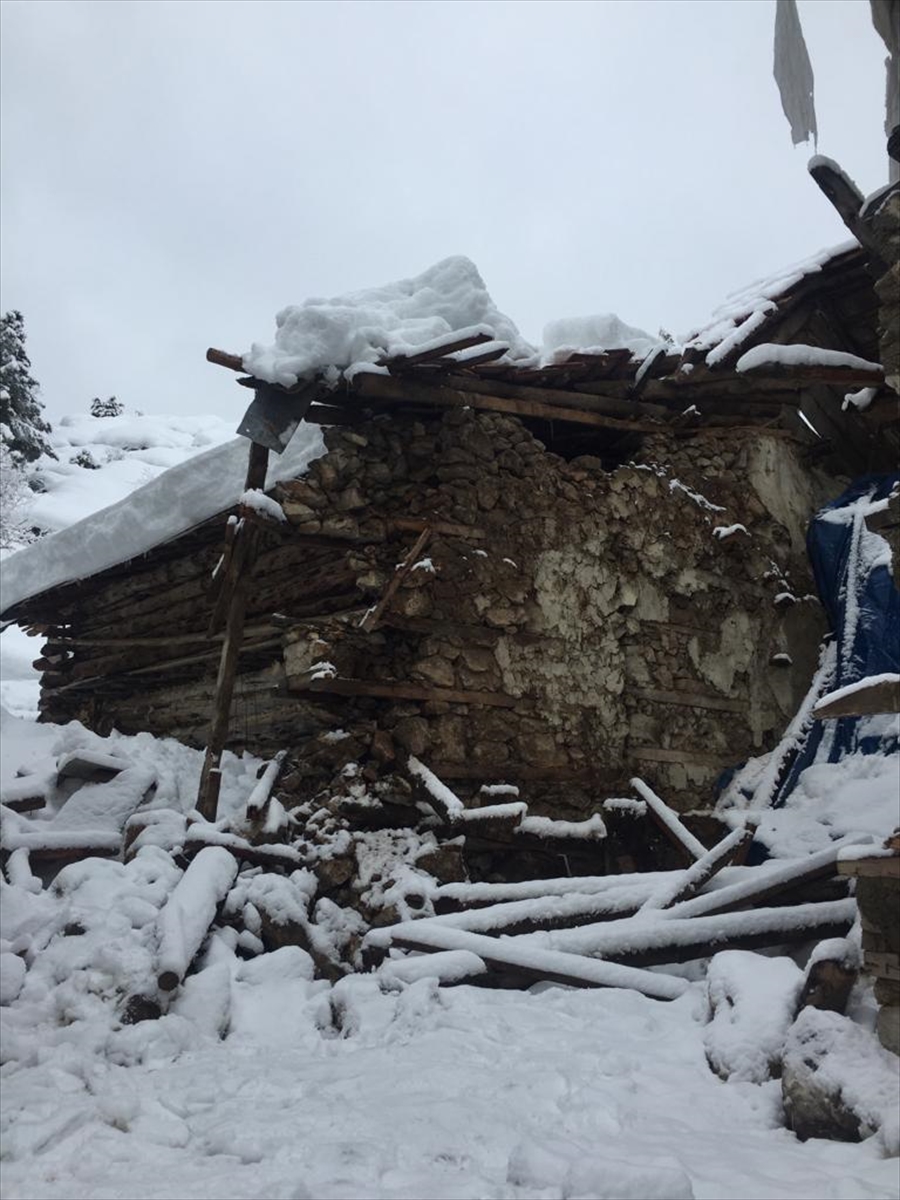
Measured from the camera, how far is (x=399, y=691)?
678 centimetres

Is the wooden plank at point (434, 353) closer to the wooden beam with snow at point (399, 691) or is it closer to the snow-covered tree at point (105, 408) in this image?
the wooden beam with snow at point (399, 691)

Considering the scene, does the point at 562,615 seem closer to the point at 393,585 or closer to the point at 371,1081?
the point at 393,585

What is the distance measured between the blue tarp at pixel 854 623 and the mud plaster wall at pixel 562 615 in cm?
51

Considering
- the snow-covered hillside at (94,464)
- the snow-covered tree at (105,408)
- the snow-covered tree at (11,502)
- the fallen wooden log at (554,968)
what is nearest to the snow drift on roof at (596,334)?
the fallen wooden log at (554,968)

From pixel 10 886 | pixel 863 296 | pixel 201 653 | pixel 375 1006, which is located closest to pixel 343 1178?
pixel 375 1006

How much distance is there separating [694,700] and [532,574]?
Result: 6.16 feet

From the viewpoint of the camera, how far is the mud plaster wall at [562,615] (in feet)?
A: 22.6

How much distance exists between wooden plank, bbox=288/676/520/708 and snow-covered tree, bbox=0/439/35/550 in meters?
18.5

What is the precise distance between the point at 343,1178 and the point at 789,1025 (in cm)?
194

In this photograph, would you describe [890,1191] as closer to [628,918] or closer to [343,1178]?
[343,1178]

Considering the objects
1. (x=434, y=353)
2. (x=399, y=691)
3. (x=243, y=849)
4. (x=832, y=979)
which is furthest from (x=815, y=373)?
(x=243, y=849)

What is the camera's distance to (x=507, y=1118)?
10.5 ft

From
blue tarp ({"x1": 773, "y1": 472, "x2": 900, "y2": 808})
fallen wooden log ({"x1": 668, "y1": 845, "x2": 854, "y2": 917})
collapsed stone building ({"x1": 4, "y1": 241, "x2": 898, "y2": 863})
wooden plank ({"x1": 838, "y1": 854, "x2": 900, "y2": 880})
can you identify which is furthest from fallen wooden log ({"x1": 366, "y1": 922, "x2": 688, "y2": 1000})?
blue tarp ({"x1": 773, "y1": 472, "x2": 900, "y2": 808})

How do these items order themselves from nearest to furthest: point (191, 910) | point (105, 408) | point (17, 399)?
point (191, 910)
point (17, 399)
point (105, 408)
